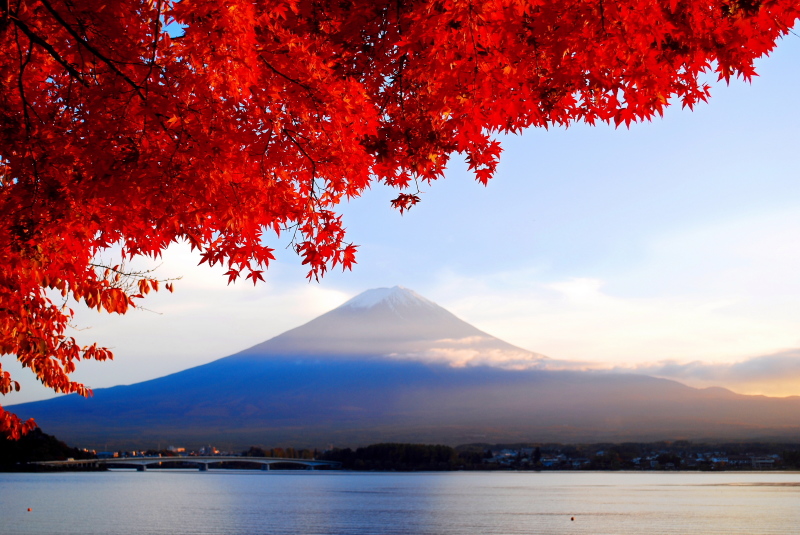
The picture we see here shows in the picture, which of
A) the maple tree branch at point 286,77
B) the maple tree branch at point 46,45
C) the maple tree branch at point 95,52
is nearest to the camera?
the maple tree branch at point 95,52

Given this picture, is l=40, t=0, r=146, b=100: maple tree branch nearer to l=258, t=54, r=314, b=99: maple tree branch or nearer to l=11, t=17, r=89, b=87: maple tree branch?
l=11, t=17, r=89, b=87: maple tree branch

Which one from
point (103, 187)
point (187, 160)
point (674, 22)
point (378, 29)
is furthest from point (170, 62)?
point (674, 22)

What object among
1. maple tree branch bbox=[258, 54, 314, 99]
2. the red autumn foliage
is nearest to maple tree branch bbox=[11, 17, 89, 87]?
the red autumn foliage

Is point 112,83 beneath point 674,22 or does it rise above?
beneath

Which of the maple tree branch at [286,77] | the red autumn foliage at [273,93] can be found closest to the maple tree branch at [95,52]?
the red autumn foliage at [273,93]

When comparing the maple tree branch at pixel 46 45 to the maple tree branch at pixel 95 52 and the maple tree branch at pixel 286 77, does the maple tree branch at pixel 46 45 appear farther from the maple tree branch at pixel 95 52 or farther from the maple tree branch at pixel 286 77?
the maple tree branch at pixel 286 77

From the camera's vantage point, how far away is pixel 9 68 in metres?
6.05

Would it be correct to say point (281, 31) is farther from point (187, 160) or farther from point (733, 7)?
point (733, 7)

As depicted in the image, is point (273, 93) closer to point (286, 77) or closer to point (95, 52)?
point (286, 77)

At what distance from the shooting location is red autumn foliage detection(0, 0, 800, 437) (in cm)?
497

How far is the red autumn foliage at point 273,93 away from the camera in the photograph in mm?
4973

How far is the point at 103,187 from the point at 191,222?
0.67 metres

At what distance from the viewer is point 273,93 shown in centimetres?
505

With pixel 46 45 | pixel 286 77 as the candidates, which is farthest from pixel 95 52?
pixel 286 77
